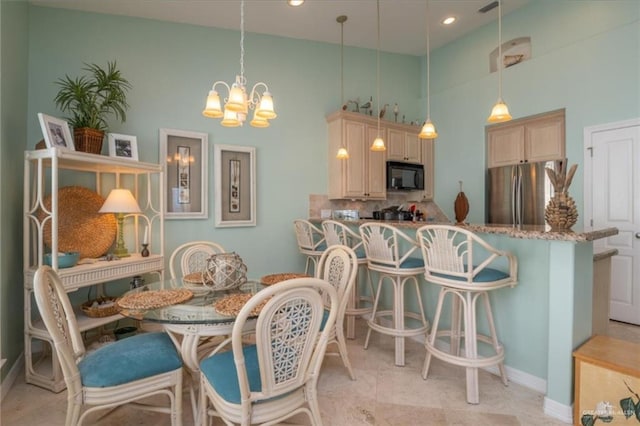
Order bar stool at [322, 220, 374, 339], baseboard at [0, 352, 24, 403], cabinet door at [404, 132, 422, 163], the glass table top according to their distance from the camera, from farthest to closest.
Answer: cabinet door at [404, 132, 422, 163] < bar stool at [322, 220, 374, 339] < baseboard at [0, 352, 24, 403] < the glass table top

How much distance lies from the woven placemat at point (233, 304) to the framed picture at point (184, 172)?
2087mm

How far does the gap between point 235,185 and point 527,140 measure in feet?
12.5

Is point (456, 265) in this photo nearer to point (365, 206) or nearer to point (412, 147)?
point (365, 206)

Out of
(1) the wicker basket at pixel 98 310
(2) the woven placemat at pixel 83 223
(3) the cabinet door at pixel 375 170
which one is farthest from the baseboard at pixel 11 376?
(3) the cabinet door at pixel 375 170

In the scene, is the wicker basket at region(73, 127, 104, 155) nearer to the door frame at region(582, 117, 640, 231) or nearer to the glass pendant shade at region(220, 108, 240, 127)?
the glass pendant shade at region(220, 108, 240, 127)

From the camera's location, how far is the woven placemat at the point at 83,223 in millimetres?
2855

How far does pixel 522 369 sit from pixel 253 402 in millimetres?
1977

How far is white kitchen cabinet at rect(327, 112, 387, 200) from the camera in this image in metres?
4.41

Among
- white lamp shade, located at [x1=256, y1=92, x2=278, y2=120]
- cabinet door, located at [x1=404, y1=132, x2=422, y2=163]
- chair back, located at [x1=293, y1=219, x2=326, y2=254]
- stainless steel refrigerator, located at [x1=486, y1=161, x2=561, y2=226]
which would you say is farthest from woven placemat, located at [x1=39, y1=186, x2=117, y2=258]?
stainless steel refrigerator, located at [x1=486, y1=161, x2=561, y2=226]

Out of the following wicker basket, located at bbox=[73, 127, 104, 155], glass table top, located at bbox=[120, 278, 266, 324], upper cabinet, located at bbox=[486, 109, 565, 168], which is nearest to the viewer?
glass table top, located at bbox=[120, 278, 266, 324]

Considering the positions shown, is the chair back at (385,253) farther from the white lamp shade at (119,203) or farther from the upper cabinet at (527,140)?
the upper cabinet at (527,140)

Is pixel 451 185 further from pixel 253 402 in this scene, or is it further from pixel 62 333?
pixel 62 333

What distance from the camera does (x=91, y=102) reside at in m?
2.83

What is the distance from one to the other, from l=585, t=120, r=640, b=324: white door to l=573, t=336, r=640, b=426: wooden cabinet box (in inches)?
76.5
